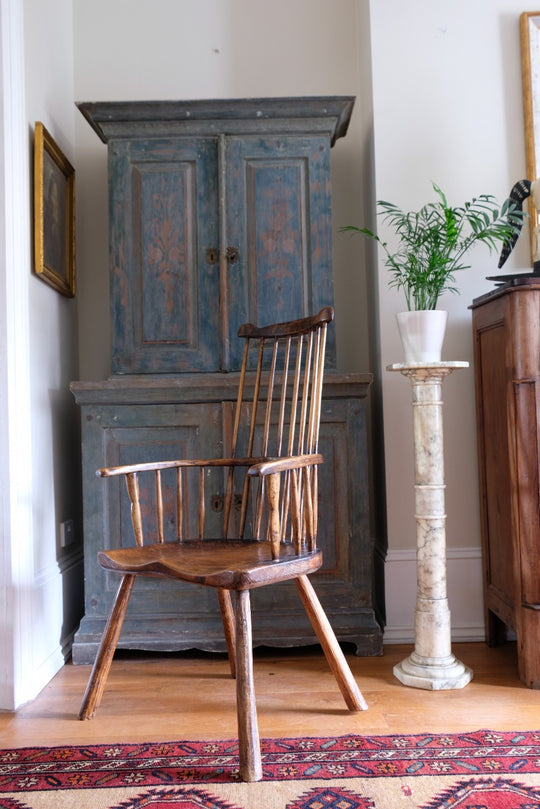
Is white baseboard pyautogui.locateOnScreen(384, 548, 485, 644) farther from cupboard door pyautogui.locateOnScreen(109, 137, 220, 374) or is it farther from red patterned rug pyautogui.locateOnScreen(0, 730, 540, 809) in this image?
cupboard door pyautogui.locateOnScreen(109, 137, 220, 374)

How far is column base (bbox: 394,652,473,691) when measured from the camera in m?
2.09

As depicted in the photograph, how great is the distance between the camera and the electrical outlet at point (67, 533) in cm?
260

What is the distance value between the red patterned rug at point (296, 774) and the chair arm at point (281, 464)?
683mm

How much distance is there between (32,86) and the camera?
2.40 meters

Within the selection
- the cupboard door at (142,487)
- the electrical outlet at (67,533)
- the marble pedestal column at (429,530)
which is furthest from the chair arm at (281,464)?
the electrical outlet at (67,533)

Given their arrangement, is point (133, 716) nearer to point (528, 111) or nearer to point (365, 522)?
point (365, 522)

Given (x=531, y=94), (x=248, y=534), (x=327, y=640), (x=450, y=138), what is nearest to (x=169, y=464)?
(x=248, y=534)

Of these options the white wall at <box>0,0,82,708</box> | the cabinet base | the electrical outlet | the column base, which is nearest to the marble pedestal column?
the column base

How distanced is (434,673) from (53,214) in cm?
205

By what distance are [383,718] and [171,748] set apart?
0.57 metres

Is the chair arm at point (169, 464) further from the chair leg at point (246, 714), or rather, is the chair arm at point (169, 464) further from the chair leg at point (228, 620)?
the chair leg at point (246, 714)

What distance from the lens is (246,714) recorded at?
5.13 feet

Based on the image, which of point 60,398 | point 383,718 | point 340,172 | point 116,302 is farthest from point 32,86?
point 383,718

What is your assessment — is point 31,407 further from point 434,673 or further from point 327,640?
point 434,673
